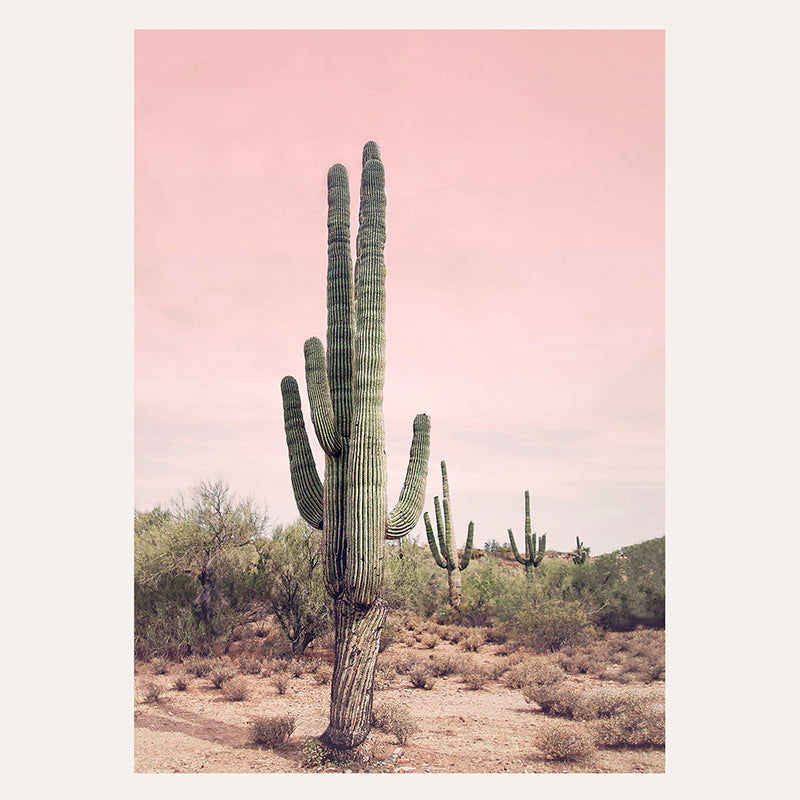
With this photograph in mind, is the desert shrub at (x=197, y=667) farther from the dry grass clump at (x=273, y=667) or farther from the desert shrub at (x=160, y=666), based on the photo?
the dry grass clump at (x=273, y=667)

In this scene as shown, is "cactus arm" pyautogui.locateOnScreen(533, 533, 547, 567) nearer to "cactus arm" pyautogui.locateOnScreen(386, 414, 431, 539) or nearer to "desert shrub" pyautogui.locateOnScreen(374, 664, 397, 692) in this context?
"desert shrub" pyautogui.locateOnScreen(374, 664, 397, 692)

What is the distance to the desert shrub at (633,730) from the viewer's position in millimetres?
8312

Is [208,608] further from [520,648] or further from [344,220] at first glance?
[344,220]

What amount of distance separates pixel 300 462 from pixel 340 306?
2291mm

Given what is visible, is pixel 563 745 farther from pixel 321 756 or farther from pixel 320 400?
pixel 320 400

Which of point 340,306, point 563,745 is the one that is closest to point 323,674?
point 563,745

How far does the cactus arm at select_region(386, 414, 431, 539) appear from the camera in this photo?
27.6 feet

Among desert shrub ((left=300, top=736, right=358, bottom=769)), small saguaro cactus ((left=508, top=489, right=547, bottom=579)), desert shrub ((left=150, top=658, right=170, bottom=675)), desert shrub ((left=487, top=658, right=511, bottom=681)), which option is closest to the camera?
desert shrub ((left=300, top=736, right=358, bottom=769))

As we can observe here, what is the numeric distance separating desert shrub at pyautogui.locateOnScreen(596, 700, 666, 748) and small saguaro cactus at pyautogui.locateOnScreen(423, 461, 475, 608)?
1133 centimetres

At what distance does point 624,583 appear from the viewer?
1923 centimetres

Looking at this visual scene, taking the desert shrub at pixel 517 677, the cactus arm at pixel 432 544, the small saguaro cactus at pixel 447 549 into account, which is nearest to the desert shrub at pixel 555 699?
the desert shrub at pixel 517 677

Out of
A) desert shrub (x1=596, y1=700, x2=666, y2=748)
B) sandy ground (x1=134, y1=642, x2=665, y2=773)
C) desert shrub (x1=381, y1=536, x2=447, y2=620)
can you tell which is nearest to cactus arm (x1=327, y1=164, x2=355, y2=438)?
sandy ground (x1=134, y1=642, x2=665, y2=773)

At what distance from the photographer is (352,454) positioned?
766 cm

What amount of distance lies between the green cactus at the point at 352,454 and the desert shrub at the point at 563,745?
234 centimetres
